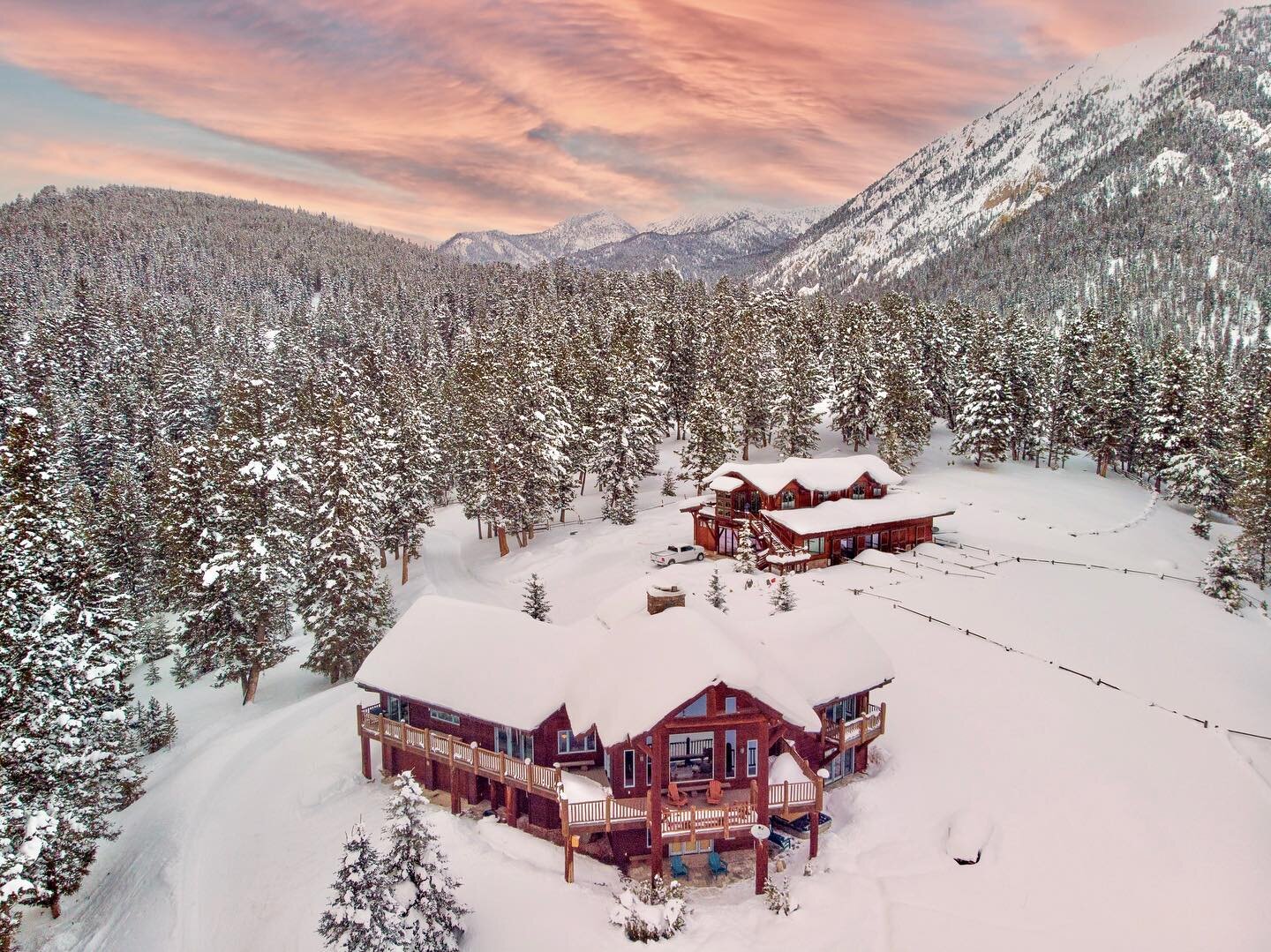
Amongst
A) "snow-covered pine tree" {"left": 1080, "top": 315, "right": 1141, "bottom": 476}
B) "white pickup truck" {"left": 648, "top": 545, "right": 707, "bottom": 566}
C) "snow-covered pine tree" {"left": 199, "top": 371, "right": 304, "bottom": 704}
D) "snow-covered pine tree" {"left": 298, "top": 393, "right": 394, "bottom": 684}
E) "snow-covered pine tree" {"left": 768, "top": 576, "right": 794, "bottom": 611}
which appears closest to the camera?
"snow-covered pine tree" {"left": 768, "top": 576, "right": 794, "bottom": 611}

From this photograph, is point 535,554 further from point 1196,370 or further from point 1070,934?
point 1196,370

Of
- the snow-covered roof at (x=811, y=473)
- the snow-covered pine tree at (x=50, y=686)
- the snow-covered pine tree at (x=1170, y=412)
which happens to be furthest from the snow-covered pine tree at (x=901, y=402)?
the snow-covered pine tree at (x=50, y=686)

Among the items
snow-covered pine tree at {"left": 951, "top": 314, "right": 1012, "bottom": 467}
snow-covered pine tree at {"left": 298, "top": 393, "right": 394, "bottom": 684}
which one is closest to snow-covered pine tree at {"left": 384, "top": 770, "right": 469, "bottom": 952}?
snow-covered pine tree at {"left": 298, "top": 393, "right": 394, "bottom": 684}

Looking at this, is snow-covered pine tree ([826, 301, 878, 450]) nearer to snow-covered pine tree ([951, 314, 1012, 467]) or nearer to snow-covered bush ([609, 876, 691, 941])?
snow-covered pine tree ([951, 314, 1012, 467])

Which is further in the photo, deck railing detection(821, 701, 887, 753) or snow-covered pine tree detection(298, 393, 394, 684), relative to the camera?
snow-covered pine tree detection(298, 393, 394, 684)

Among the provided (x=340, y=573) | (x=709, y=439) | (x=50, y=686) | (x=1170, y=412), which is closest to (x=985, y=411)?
(x=1170, y=412)

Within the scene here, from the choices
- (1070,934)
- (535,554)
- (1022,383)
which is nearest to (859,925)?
(1070,934)

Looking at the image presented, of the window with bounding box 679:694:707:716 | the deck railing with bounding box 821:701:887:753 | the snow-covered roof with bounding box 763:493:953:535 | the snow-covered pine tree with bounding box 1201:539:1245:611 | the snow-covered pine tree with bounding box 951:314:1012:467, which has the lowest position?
the snow-covered pine tree with bounding box 1201:539:1245:611
